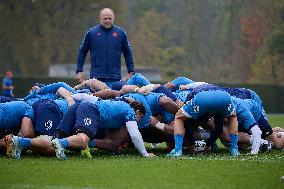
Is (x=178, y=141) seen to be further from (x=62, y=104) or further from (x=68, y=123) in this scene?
(x=62, y=104)

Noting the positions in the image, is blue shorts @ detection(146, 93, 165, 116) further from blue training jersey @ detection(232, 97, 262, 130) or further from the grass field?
the grass field

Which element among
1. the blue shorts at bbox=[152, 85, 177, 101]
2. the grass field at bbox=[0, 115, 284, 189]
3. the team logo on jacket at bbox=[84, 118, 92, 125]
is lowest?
the grass field at bbox=[0, 115, 284, 189]

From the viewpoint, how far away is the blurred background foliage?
60344 mm

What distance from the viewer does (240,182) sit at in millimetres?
10273

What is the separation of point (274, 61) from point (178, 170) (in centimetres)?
4805

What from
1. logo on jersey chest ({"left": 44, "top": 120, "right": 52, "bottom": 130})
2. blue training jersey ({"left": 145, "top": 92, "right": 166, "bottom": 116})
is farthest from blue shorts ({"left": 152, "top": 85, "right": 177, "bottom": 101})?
logo on jersey chest ({"left": 44, "top": 120, "right": 52, "bottom": 130})

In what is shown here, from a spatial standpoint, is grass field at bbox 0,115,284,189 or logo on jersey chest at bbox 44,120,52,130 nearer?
grass field at bbox 0,115,284,189

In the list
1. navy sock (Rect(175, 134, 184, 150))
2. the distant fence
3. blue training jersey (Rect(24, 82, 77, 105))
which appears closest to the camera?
navy sock (Rect(175, 134, 184, 150))

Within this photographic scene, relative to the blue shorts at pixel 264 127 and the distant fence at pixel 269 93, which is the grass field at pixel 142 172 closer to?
the blue shorts at pixel 264 127

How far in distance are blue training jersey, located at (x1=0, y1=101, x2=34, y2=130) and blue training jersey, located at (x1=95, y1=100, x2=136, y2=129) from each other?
42.2 inches

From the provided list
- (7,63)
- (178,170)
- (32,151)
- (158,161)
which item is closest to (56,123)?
(32,151)

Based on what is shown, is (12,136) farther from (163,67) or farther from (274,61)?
(163,67)

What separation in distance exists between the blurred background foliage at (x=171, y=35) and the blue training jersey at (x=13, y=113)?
44015 millimetres

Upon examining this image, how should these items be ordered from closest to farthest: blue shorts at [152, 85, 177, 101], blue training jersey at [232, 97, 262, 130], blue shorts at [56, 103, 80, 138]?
blue shorts at [56, 103, 80, 138], blue training jersey at [232, 97, 262, 130], blue shorts at [152, 85, 177, 101]
